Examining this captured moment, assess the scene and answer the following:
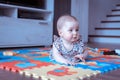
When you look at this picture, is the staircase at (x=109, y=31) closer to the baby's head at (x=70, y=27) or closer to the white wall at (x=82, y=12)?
the white wall at (x=82, y=12)

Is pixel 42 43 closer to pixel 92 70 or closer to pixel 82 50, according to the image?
pixel 82 50

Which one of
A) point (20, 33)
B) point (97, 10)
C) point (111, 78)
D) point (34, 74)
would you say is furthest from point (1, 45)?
point (97, 10)

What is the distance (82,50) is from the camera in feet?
4.83

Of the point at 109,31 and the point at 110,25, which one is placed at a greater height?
the point at 110,25

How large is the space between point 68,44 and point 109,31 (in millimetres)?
3061

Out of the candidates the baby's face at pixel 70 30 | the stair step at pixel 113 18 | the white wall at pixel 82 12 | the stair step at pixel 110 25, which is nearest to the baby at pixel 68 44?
the baby's face at pixel 70 30

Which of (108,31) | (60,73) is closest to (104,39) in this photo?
(108,31)

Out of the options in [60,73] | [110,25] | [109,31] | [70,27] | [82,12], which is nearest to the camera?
[60,73]

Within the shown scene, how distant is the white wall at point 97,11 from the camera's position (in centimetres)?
441

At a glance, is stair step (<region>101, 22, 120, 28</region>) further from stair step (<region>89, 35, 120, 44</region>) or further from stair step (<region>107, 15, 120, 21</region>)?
stair step (<region>89, 35, 120, 44</region>)

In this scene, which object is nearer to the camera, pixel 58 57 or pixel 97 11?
pixel 58 57

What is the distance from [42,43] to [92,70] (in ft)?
5.62

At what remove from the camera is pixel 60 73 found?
42.3 inches

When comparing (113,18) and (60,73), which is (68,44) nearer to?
(60,73)
